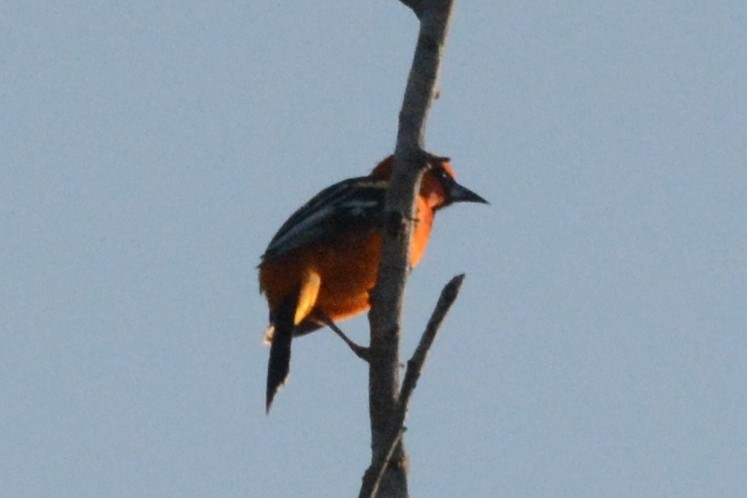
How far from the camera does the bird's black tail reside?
7.38 metres

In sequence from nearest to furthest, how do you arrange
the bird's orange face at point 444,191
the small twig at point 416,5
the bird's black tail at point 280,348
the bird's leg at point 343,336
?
1. the small twig at point 416,5
2. the bird's leg at point 343,336
3. the bird's black tail at point 280,348
4. the bird's orange face at point 444,191

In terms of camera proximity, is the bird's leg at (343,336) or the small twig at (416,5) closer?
the small twig at (416,5)

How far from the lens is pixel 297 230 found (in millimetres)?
7941

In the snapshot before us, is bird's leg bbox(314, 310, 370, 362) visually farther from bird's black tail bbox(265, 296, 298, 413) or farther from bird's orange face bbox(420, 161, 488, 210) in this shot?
bird's orange face bbox(420, 161, 488, 210)

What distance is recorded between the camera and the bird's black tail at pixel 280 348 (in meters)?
7.38

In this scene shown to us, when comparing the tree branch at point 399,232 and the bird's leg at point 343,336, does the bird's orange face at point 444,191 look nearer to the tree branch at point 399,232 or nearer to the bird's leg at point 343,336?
the bird's leg at point 343,336

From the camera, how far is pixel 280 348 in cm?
750

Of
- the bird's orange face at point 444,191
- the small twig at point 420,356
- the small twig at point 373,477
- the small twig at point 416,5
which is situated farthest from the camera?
the bird's orange face at point 444,191

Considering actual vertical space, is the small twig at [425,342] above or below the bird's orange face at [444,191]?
below

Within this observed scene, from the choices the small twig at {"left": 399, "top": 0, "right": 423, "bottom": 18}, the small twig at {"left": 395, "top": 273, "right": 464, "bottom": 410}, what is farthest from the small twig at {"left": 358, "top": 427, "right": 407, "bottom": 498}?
the small twig at {"left": 399, "top": 0, "right": 423, "bottom": 18}

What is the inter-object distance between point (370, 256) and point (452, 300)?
388 centimetres

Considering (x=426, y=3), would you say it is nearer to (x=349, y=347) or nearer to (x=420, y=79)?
(x=420, y=79)

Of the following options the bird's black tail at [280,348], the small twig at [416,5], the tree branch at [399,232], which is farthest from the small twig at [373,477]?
the bird's black tail at [280,348]

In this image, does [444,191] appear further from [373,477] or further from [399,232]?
[373,477]
